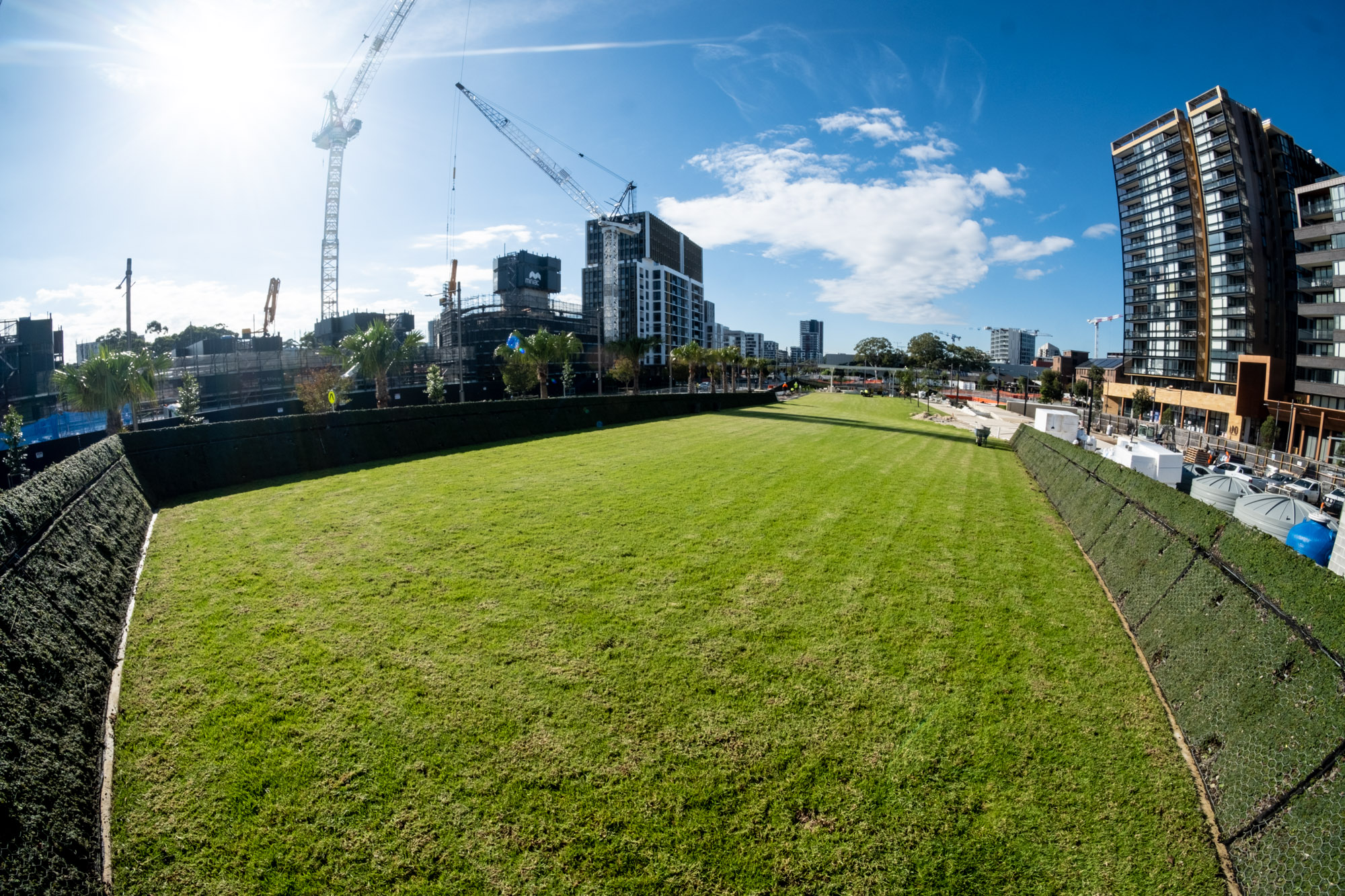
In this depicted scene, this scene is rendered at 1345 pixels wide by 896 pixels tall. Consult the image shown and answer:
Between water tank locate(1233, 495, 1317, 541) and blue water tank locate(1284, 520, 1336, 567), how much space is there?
3.34ft

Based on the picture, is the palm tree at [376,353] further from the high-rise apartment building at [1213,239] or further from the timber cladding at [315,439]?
the high-rise apartment building at [1213,239]

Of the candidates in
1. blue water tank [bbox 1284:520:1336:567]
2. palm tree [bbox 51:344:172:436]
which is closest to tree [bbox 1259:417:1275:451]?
blue water tank [bbox 1284:520:1336:567]

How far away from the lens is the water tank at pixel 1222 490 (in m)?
23.4

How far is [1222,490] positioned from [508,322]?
78.6m

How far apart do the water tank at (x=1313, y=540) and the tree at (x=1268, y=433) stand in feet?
145

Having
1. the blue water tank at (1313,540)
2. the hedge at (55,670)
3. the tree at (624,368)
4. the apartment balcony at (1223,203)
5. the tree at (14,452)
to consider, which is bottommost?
the blue water tank at (1313,540)

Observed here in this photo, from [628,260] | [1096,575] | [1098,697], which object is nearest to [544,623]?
[1098,697]

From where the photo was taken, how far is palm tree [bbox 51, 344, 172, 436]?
70.5ft

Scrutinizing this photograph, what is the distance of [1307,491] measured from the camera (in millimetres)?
26000

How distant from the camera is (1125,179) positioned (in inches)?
3201

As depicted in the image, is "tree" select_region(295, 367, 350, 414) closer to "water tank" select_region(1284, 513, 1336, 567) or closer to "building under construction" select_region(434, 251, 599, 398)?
"building under construction" select_region(434, 251, 599, 398)

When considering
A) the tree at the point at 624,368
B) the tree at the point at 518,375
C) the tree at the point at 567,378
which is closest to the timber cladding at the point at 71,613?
the tree at the point at 567,378

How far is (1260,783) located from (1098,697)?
2.36 m

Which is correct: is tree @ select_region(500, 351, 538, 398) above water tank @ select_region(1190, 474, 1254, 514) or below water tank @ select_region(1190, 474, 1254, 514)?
above
